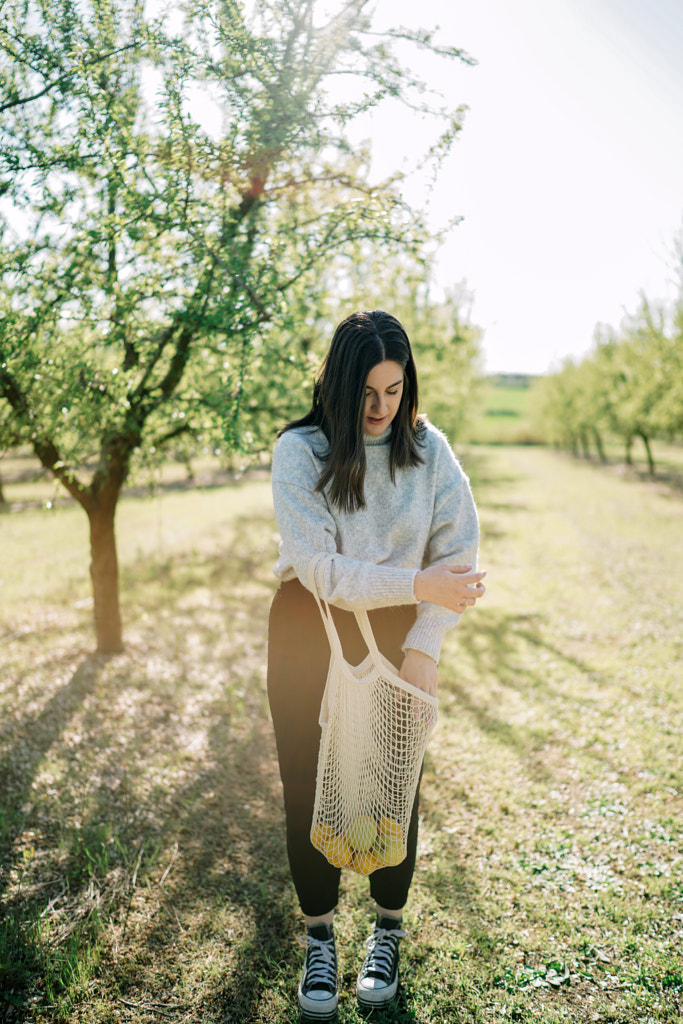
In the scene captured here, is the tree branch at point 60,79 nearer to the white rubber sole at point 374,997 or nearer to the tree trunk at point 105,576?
the tree trunk at point 105,576

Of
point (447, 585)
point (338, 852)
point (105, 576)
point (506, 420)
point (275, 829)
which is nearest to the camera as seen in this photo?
point (447, 585)

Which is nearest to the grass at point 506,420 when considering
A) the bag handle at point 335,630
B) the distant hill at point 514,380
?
the distant hill at point 514,380

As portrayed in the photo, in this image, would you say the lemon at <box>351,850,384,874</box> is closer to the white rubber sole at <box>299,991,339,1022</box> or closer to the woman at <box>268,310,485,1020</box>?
the woman at <box>268,310,485,1020</box>

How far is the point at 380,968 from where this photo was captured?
236cm

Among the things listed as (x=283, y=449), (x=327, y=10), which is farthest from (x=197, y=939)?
(x=327, y=10)

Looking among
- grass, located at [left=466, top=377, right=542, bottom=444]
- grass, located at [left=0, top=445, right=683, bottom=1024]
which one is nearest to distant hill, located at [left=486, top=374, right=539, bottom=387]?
grass, located at [left=466, top=377, right=542, bottom=444]

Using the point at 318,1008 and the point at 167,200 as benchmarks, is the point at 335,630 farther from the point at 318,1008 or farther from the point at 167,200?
the point at 167,200

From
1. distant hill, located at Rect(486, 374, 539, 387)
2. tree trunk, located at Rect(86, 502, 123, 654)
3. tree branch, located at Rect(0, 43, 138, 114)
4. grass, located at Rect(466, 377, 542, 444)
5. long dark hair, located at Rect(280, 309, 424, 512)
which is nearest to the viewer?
long dark hair, located at Rect(280, 309, 424, 512)

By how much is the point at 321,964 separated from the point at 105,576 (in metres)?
3.89

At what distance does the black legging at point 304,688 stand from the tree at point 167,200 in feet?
6.11

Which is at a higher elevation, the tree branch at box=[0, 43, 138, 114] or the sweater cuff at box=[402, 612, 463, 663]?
the tree branch at box=[0, 43, 138, 114]

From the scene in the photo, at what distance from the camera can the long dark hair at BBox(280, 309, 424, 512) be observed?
2.04 m

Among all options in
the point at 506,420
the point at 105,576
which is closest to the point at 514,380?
the point at 506,420

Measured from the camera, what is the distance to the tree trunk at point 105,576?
5281 mm
